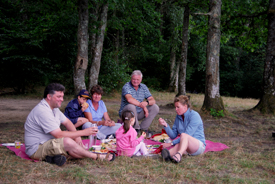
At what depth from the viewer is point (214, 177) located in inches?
131

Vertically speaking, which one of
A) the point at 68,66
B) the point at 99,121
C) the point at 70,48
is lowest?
the point at 99,121

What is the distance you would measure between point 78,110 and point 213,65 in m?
5.14

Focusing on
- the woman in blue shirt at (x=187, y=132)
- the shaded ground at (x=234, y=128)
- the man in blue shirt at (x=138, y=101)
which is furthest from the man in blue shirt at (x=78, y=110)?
the woman in blue shirt at (x=187, y=132)

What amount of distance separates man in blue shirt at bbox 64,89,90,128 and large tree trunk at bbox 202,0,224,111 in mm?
4719

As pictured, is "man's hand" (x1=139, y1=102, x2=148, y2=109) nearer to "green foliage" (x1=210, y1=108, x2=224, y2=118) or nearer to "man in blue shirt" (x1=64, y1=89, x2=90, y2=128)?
"man in blue shirt" (x1=64, y1=89, x2=90, y2=128)

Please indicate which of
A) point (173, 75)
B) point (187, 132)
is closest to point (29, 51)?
point (187, 132)

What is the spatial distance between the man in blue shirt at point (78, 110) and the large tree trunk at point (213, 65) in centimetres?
472

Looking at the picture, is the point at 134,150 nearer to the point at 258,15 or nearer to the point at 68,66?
the point at 258,15

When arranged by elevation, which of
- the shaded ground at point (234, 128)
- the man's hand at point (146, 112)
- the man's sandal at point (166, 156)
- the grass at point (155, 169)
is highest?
the man's hand at point (146, 112)

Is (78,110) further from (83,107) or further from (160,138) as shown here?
(160,138)

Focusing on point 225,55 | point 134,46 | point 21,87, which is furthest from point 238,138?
point 225,55

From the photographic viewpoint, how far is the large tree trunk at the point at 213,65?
857 cm

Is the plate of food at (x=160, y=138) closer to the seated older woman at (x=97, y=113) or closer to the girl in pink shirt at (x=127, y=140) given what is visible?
the seated older woman at (x=97, y=113)

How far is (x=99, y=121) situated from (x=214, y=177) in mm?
2960
